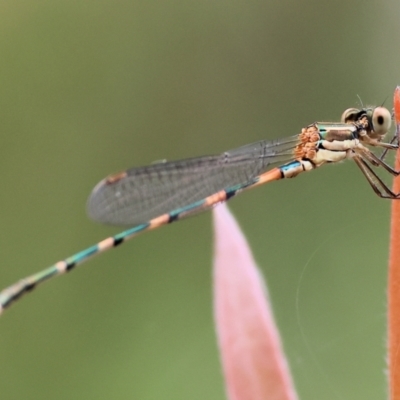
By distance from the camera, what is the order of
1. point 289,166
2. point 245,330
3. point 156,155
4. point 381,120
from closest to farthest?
point 245,330 → point 381,120 → point 289,166 → point 156,155

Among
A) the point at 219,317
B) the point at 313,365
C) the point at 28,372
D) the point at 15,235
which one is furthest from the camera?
the point at 15,235

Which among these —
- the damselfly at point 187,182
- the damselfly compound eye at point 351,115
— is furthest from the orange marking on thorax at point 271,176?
the damselfly compound eye at point 351,115

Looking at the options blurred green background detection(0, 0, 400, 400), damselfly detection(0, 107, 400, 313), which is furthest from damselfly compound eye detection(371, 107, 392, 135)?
blurred green background detection(0, 0, 400, 400)

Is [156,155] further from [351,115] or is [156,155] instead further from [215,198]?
[351,115]

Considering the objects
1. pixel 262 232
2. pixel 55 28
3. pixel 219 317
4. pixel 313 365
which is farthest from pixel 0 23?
pixel 219 317

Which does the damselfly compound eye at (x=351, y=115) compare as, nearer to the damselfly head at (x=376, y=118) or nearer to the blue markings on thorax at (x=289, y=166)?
the damselfly head at (x=376, y=118)

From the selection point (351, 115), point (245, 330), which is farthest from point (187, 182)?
point (245, 330)

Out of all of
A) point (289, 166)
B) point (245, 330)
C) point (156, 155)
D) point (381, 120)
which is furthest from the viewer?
point (156, 155)

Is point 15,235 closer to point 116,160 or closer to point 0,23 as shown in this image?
point 116,160
